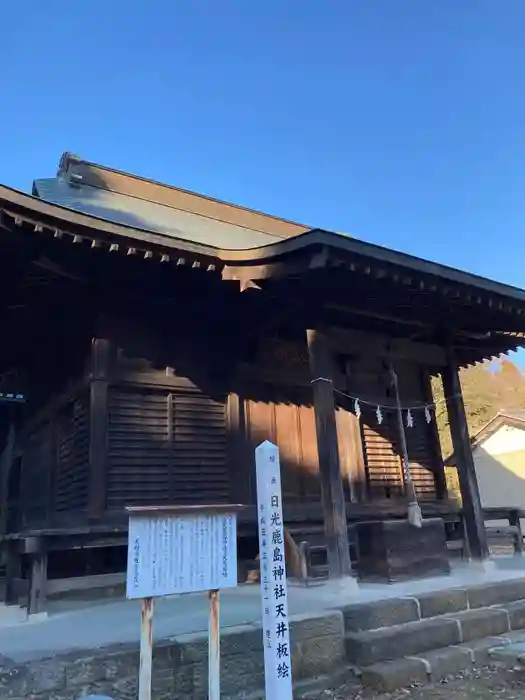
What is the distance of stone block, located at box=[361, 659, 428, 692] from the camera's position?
3791 mm

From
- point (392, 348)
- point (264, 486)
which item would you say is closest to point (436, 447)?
point (392, 348)

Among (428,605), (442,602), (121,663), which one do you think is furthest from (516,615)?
(121,663)

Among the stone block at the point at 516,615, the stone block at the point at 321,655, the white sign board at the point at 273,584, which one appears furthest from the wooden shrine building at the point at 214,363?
the white sign board at the point at 273,584

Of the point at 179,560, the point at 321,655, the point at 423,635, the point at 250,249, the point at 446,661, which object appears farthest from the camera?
the point at 250,249

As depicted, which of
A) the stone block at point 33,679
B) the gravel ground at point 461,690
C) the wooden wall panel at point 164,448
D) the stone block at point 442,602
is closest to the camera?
the stone block at point 33,679

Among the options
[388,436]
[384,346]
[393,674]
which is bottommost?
[393,674]

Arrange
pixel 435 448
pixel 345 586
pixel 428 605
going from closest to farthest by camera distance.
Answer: pixel 428 605, pixel 345 586, pixel 435 448

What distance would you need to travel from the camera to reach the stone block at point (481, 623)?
4605mm

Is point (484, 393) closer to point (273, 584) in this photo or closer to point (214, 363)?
point (214, 363)

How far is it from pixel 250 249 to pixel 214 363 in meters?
2.00

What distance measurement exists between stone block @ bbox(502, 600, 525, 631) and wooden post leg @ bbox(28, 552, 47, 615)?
408cm

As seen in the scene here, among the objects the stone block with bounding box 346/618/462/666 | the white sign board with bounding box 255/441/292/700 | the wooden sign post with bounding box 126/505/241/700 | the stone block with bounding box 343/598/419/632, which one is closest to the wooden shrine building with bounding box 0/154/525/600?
the stone block with bounding box 343/598/419/632

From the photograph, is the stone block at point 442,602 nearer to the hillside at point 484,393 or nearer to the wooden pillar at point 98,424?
the wooden pillar at point 98,424

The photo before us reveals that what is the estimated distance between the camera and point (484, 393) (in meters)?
41.0
